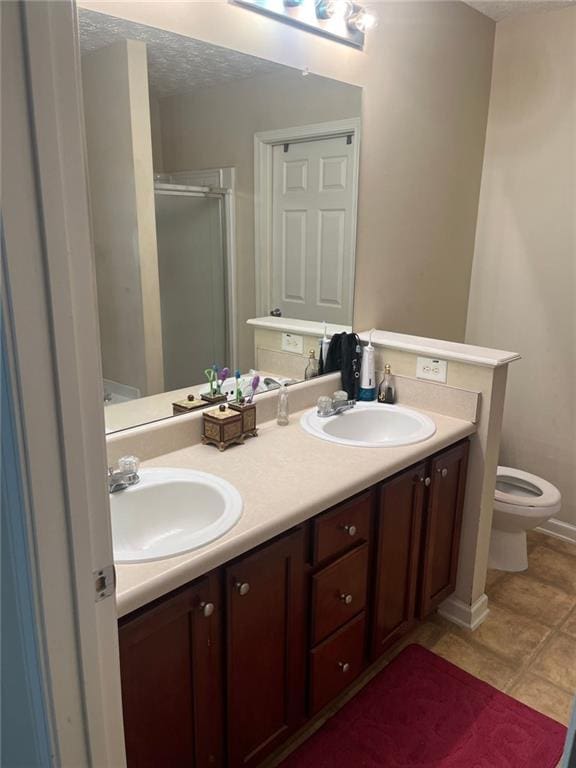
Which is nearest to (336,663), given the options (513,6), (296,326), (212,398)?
(212,398)

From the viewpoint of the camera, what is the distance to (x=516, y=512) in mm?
2523

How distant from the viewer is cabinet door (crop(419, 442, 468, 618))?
199 centimetres

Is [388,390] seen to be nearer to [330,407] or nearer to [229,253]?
[330,407]

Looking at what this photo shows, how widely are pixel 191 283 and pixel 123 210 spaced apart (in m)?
0.32

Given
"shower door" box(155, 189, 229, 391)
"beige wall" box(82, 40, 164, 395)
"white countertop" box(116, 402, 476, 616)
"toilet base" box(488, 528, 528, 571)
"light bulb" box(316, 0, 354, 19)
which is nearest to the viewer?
"white countertop" box(116, 402, 476, 616)

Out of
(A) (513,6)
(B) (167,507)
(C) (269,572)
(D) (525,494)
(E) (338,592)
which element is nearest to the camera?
(C) (269,572)

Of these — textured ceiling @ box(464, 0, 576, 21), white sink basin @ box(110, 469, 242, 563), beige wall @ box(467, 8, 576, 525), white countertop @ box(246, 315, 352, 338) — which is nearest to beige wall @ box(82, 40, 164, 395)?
white sink basin @ box(110, 469, 242, 563)

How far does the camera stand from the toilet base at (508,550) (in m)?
2.67

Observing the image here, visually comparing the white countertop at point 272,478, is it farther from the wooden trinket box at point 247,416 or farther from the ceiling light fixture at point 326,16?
the ceiling light fixture at point 326,16

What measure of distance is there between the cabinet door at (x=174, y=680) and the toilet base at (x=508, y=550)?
68.4 inches

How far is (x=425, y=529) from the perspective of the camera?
2.00 metres

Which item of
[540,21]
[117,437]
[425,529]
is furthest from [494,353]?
[540,21]

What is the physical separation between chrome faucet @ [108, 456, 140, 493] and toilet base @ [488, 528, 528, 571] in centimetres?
185

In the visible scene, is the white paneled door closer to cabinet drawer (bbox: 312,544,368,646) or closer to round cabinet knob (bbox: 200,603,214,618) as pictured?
cabinet drawer (bbox: 312,544,368,646)
